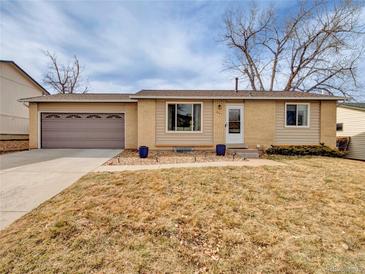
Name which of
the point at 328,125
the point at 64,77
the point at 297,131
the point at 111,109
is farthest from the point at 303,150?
the point at 64,77

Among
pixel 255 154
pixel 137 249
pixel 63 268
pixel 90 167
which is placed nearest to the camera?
pixel 63 268

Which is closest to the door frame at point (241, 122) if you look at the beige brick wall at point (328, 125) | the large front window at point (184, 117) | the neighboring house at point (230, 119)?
the neighboring house at point (230, 119)

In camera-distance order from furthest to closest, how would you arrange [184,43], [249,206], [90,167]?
[184,43] → [90,167] → [249,206]

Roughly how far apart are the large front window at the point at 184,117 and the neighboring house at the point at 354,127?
1142 cm

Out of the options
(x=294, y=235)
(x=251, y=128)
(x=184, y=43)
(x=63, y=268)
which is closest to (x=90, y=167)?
(x=63, y=268)

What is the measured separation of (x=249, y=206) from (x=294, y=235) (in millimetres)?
946

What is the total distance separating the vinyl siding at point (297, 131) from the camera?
1105 centimetres

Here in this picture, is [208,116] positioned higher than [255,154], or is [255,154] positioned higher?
[208,116]

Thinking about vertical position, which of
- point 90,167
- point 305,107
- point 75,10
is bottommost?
point 90,167

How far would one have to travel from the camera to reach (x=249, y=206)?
3828 millimetres

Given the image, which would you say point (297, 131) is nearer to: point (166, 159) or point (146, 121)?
point (166, 159)

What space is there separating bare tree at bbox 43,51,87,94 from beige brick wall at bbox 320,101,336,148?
1092 inches

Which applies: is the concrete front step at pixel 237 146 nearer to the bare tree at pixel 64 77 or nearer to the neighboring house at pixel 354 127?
the neighboring house at pixel 354 127

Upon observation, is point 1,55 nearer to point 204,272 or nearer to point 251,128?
point 251,128
